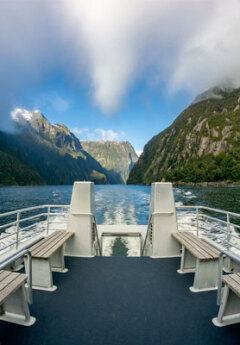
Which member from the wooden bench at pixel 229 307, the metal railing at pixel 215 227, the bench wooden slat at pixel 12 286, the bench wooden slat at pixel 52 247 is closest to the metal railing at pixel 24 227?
the bench wooden slat at pixel 52 247

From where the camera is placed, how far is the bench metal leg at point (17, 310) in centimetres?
219

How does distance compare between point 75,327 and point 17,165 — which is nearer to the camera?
point 75,327

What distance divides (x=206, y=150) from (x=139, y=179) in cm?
7310

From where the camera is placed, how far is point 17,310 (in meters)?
2.26

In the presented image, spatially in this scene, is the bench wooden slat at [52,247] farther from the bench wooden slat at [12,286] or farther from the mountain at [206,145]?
the mountain at [206,145]

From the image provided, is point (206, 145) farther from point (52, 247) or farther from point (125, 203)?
point (52, 247)

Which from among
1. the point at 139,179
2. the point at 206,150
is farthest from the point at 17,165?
the point at 206,150

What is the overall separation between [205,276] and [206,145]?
416ft

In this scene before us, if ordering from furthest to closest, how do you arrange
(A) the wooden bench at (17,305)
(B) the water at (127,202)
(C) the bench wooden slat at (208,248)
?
(B) the water at (127,202) < (C) the bench wooden slat at (208,248) < (A) the wooden bench at (17,305)

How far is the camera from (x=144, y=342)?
1.96 meters

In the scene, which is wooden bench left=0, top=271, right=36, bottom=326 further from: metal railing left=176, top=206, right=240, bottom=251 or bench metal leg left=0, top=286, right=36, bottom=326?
metal railing left=176, top=206, right=240, bottom=251

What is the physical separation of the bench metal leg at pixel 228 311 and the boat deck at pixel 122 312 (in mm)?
72

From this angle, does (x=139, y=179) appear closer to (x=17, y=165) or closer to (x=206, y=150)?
(x=206, y=150)

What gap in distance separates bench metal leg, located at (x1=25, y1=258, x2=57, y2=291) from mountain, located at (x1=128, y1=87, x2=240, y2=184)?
9086 centimetres
